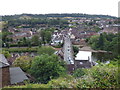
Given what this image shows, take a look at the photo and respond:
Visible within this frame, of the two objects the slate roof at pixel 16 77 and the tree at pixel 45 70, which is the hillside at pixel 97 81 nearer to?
the slate roof at pixel 16 77

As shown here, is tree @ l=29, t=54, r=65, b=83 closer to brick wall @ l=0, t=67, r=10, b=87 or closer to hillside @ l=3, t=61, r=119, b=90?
brick wall @ l=0, t=67, r=10, b=87

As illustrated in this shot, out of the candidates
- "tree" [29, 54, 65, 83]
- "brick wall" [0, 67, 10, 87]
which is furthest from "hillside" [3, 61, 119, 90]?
"tree" [29, 54, 65, 83]

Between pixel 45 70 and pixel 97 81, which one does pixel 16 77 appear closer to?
pixel 45 70

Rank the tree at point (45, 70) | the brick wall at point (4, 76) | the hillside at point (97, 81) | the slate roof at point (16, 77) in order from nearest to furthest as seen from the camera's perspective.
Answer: the hillside at point (97, 81), the brick wall at point (4, 76), the slate roof at point (16, 77), the tree at point (45, 70)

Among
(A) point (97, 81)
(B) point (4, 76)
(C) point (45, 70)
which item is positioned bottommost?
(C) point (45, 70)

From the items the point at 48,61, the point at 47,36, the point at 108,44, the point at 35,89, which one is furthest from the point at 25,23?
the point at 35,89

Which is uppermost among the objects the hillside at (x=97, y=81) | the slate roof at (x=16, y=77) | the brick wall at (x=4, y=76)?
the hillside at (x=97, y=81)

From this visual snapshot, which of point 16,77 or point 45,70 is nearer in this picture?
point 16,77

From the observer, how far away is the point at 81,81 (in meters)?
3.83

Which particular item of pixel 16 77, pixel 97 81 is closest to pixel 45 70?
pixel 16 77

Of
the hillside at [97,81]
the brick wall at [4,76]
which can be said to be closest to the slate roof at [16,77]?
the brick wall at [4,76]

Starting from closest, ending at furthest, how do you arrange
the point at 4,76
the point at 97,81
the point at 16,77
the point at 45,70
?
the point at 97,81
the point at 4,76
the point at 16,77
the point at 45,70

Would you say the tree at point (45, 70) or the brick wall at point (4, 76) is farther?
the tree at point (45, 70)

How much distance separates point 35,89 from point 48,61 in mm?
6236
